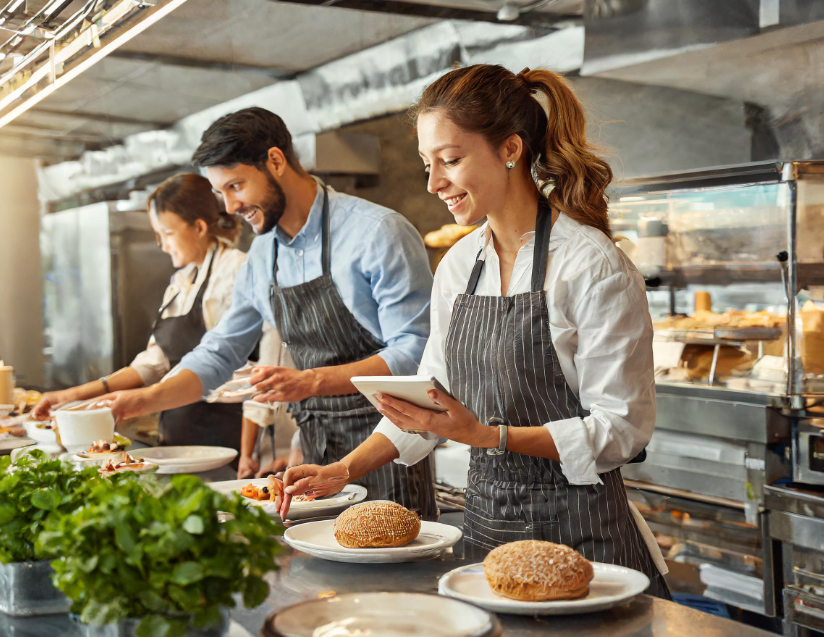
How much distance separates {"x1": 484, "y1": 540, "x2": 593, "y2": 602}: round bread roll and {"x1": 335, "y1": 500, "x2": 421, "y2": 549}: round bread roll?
26cm

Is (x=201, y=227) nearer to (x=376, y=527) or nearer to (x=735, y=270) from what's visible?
(x=735, y=270)

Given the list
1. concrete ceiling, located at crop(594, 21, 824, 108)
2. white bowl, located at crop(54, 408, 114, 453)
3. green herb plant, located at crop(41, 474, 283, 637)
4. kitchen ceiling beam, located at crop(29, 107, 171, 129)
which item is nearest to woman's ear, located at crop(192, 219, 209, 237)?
kitchen ceiling beam, located at crop(29, 107, 171, 129)

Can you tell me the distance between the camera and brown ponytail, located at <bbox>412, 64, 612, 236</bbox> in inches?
69.4

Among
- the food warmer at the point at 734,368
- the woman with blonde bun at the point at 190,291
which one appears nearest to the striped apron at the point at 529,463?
the food warmer at the point at 734,368

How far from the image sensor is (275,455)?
3670 mm

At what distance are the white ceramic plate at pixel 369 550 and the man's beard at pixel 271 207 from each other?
130 cm

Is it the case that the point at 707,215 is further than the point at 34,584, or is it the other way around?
the point at 707,215

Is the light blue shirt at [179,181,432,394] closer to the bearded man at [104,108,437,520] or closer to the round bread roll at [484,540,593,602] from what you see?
the bearded man at [104,108,437,520]

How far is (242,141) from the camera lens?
258cm

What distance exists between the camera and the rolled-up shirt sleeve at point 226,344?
2.87 m

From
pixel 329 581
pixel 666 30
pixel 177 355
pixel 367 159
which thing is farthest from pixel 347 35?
pixel 329 581

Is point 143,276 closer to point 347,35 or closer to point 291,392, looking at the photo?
point 347,35

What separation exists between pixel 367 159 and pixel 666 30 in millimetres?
1455

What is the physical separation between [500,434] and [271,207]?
1.32 metres
